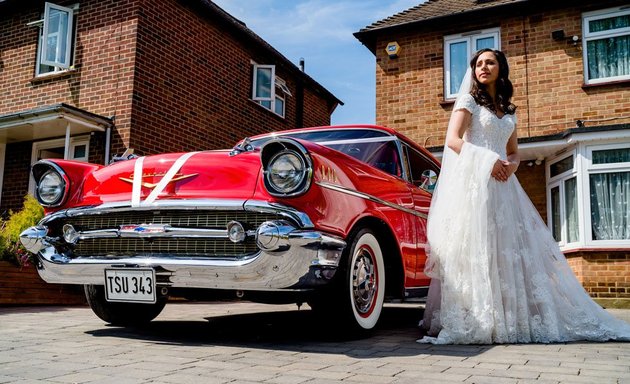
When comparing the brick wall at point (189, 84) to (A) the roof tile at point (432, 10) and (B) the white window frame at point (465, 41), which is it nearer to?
(A) the roof tile at point (432, 10)

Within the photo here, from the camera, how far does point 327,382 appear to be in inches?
90.6

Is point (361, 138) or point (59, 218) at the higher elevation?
point (361, 138)

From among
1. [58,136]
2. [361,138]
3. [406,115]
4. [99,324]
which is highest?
[406,115]

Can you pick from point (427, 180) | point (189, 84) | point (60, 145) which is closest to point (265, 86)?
point (189, 84)

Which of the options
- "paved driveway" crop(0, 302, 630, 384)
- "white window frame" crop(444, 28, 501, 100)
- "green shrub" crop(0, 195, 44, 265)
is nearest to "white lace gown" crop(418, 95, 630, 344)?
"paved driveway" crop(0, 302, 630, 384)

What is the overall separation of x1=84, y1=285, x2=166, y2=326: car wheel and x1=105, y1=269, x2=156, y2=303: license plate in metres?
0.66

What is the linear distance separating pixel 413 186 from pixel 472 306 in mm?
1276

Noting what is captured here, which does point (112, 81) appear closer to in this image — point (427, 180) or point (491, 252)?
point (427, 180)

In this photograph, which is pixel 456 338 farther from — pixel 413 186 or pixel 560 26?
pixel 560 26

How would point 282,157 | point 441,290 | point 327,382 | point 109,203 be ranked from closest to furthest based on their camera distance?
point 327,382, point 282,157, point 109,203, point 441,290

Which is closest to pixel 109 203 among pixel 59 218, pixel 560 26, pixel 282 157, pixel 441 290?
pixel 59 218

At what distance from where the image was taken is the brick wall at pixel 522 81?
402 inches

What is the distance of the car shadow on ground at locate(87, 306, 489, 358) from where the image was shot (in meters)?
3.20

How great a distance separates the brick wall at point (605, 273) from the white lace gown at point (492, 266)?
5.63m
